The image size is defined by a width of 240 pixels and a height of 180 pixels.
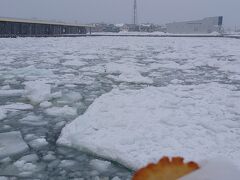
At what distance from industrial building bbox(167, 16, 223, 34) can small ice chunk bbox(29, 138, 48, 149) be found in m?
52.4

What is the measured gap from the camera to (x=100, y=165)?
10.1 ft

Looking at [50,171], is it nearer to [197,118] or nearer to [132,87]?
[197,118]

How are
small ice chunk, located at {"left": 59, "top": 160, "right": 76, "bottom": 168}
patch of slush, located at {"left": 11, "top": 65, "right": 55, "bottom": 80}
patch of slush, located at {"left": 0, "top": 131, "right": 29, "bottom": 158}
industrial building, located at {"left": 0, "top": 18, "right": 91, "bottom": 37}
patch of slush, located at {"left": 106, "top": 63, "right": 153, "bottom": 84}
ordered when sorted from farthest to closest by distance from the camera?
industrial building, located at {"left": 0, "top": 18, "right": 91, "bottom": 37}, patch of slush, located at {"left": 11, "top": 65, "right": 55, "bottom": 80}, patch of slush, located at {"left": 106, "top": 63, "right": 153, "bottom": 84}, patch of slush, located at {"left": 0, "top": 131, "right": 29, "bottom": 158}, small ice chunk, located at {"left": 59, "top": 160, "right": 76, "bottom": 168}

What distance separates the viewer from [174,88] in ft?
21.7

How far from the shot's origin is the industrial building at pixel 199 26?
174 ft

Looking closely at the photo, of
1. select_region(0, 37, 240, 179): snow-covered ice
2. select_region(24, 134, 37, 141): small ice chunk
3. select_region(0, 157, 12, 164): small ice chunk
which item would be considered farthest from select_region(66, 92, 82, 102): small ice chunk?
select_region(0, 157, 12, 164): small ice chunk

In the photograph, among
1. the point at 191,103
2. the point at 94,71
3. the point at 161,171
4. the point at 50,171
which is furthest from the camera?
the point at 94,71

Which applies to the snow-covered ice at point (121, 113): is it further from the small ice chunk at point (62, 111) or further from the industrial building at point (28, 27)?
the industrial building at point (28, 27)

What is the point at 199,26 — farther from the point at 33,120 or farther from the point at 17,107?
the point at 33,120

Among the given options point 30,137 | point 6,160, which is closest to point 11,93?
point 30,137

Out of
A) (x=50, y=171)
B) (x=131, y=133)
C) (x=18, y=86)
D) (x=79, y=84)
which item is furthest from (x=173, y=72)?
(x=50, y=171)

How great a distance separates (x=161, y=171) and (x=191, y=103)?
457cm

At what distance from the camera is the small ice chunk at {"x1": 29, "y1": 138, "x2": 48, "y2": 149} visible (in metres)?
3.52

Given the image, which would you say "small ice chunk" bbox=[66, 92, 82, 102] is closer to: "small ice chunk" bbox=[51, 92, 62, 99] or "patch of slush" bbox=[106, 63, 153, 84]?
"small ice chunk" bbox=[51, 92, 62, 99]
